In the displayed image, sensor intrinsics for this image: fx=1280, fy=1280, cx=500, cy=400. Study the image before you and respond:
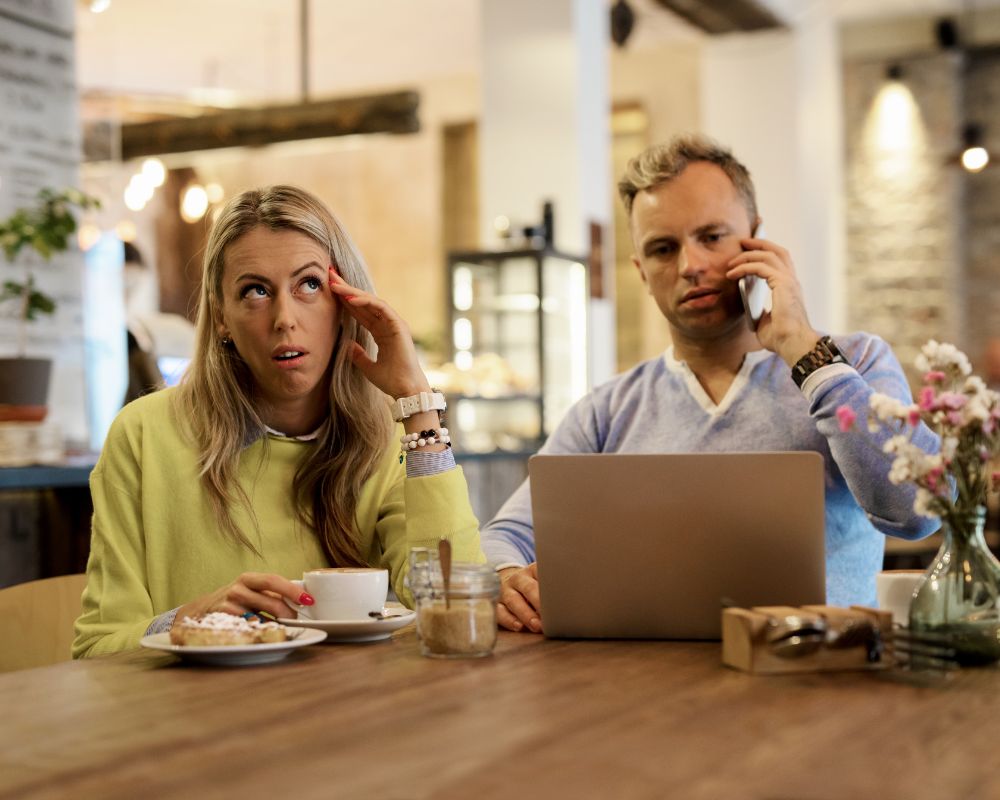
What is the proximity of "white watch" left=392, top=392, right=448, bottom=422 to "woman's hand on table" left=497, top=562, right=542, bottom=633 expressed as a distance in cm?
28

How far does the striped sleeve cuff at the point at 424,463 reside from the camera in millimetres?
1890

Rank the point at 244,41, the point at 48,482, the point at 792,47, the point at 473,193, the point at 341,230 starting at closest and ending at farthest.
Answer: the point at 341,230
the point at 48,482
the point at 792,47
the point at 244,41
the point at 473,193

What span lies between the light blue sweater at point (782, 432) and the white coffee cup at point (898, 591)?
0.32 metres

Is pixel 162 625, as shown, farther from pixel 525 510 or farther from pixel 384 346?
pixel 525 510

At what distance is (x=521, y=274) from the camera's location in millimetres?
6570

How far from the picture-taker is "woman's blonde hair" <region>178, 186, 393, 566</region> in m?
1.91

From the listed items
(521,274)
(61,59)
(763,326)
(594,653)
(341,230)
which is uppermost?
(61,59)

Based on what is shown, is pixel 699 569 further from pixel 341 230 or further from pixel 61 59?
pixel 61 59

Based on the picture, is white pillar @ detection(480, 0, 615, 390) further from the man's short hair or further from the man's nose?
the man's nose

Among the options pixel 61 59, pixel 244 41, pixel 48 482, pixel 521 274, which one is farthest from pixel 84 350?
pixel 244 41

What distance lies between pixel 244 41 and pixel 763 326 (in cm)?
836

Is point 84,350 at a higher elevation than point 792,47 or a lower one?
lower

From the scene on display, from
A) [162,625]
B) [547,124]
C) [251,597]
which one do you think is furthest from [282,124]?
[251,597]

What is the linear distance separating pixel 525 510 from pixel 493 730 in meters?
1.03
